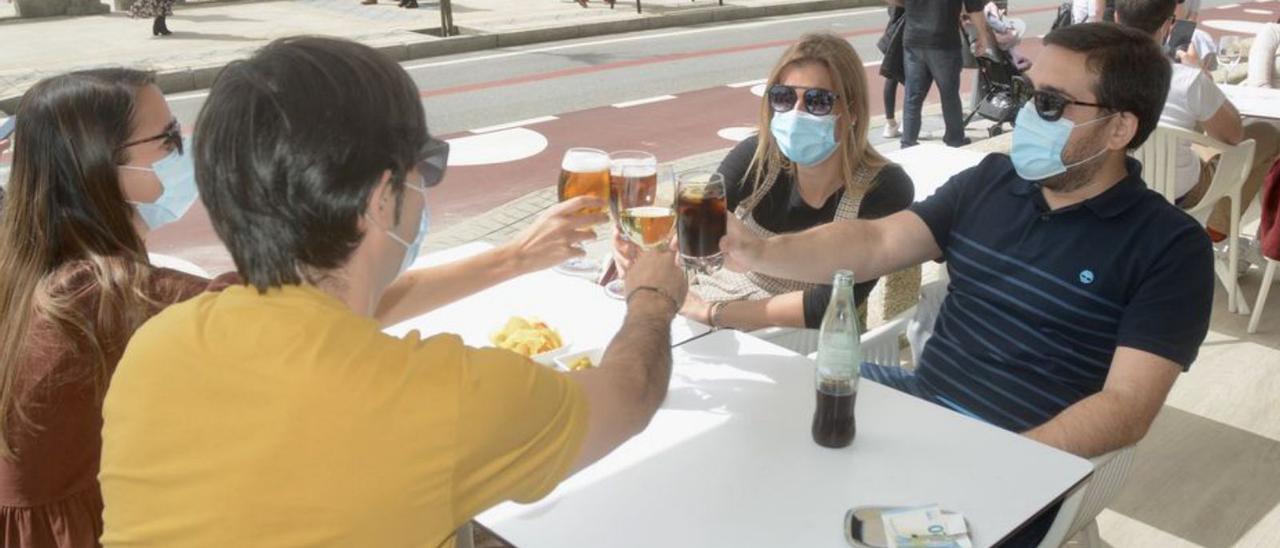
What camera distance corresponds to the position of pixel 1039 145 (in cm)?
286

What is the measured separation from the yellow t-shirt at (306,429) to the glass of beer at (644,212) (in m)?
0.94

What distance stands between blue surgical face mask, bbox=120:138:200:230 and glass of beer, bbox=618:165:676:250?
1.00m

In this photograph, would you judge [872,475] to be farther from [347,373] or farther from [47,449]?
[47,449]

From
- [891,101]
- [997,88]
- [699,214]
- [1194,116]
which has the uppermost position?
[699,214]

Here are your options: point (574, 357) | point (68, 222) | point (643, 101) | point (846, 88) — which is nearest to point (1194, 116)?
point (846, 88)

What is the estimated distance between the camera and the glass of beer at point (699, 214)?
8.30 feet

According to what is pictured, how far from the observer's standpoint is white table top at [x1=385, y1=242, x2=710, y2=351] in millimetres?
2814

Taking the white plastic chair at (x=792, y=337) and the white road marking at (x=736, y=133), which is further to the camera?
the white road marking at (x=736, y=133)

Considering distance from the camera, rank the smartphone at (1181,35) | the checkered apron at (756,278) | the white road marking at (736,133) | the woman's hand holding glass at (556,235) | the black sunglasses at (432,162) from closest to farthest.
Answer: the black sunglasses at (432,162) < the woman's hand holding glass at (556,235) < the checkered apron at (756,278) < the smartphone at (1181,35) < the white road marking at (736,133)

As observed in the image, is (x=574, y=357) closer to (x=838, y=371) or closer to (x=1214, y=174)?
(x=838, y=371)

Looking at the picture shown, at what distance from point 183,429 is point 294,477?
18 cm

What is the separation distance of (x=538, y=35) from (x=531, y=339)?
39.9 feet

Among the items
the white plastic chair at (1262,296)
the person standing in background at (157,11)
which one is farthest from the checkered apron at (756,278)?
the person standing in background at (157,11)

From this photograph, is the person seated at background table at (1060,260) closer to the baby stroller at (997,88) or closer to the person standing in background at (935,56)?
the person standing in background at (935,56)
